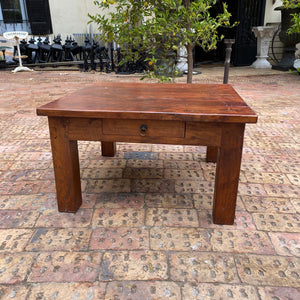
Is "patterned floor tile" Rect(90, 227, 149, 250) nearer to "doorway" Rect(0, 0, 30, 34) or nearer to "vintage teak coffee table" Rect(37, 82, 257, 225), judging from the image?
"vintage teak coffee table" Rect(37, 82, 257, 225)

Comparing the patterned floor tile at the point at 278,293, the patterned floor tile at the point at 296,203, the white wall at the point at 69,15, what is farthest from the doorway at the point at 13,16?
the patterned floor tile at the point at 278,293

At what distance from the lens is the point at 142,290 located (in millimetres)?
1372

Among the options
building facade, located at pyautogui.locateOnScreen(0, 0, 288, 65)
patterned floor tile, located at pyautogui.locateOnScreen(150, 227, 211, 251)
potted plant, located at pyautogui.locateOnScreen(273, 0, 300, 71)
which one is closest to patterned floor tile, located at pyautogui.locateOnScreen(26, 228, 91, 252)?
patterned floor tile, located at pyautogui.locateOnScreen(150, 227, 211, 251)

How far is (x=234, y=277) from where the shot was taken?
1.44m

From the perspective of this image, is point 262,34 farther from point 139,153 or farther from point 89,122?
point 89,122

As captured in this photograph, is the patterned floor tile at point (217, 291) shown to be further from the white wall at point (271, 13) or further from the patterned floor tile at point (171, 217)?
the white wall at point (271, 13)

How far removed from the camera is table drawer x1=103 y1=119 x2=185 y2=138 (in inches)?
65.6

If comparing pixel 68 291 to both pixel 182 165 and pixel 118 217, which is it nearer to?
pixel 118 217

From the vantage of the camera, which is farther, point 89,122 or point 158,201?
point 158,201

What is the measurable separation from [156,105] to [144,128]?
0.62 feet

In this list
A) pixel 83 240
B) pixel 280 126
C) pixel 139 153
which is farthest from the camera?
pixel 280 126

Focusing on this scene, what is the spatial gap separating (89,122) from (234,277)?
3.66ft

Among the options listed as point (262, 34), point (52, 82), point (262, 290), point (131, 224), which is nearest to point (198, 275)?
point (262, 290)

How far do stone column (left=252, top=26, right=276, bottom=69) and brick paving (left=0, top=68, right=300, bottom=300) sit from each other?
23.0 feet
